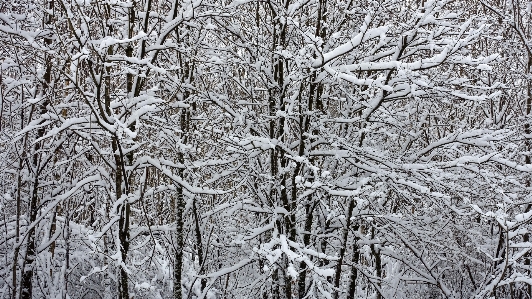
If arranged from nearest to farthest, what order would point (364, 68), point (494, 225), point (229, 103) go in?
1. point (364, 68)
2. point (229, 103)
3. point (494, 225)

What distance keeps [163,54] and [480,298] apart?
20.1 feet

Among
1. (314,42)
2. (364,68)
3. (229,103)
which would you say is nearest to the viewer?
(314,42)

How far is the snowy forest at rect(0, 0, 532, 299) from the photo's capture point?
13.8 feet

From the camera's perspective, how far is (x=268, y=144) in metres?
5.04

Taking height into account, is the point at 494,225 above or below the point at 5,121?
below

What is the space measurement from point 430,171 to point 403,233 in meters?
1.88

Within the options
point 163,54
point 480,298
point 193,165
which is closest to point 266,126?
point 193,165

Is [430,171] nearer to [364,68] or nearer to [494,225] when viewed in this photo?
[364,68]

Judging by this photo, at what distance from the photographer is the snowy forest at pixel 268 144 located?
13.8ft

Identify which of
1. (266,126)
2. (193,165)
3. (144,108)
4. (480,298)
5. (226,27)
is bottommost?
(480,298)

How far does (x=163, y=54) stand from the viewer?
646 centimetres

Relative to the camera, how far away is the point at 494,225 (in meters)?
7.04

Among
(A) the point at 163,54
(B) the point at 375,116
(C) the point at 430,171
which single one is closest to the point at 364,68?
(C) the point at 430,171

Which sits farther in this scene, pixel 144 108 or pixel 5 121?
pixel 5 121
